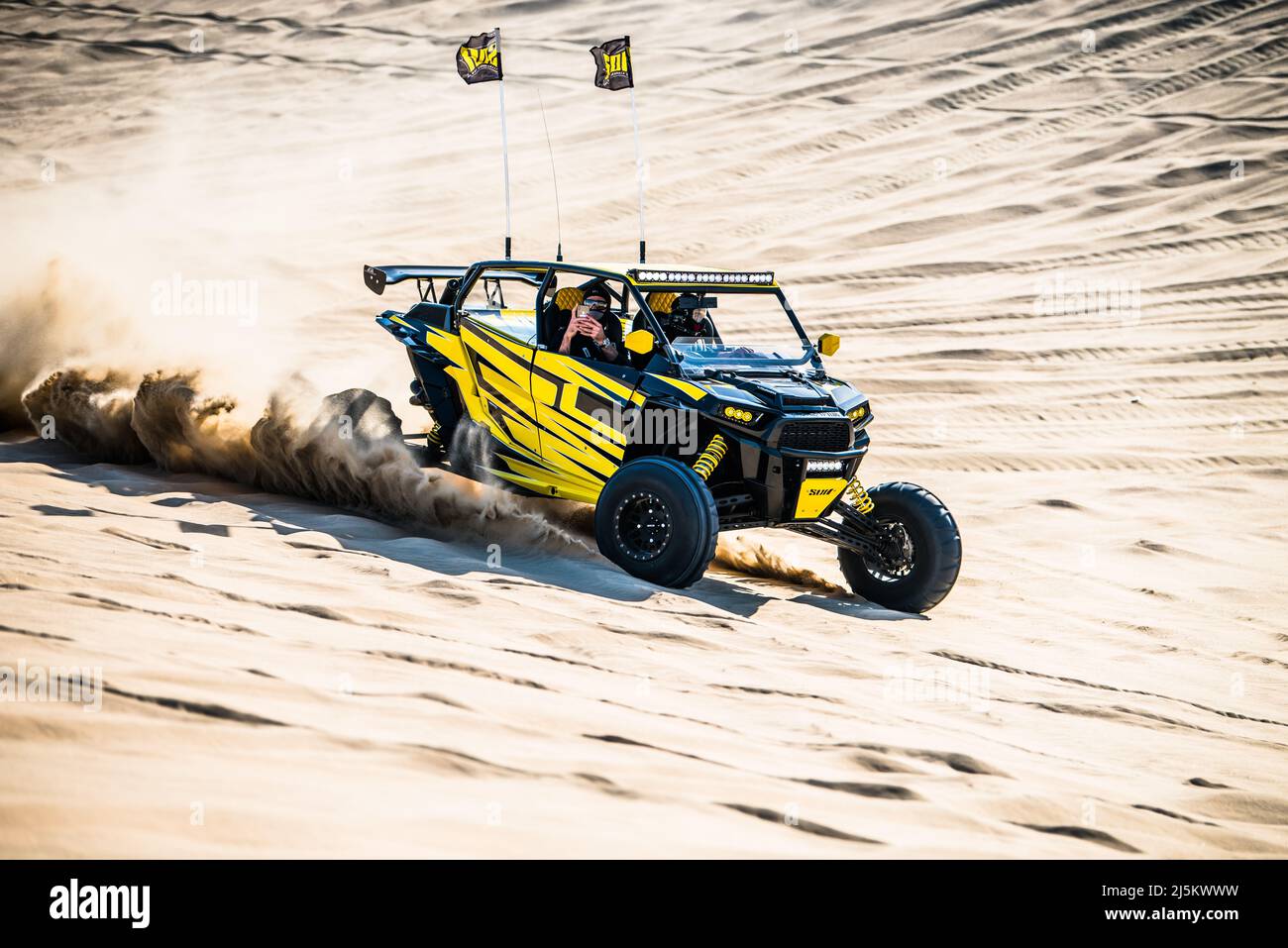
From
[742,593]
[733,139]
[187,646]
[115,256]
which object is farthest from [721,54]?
[187,646]


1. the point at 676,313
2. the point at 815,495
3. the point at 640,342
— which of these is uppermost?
the point at 676,313

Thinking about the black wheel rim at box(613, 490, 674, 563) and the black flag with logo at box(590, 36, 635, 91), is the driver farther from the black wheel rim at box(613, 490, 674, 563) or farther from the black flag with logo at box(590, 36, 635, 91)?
the black flag with logo at box(590, 36, 635, 91)

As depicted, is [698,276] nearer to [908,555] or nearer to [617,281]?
[617,281]

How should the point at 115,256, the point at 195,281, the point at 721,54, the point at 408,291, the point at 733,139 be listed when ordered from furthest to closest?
the point at 721,54 → the point at 733,139 → the point at 408,291 → the point at 195,281 → the point at 115,256

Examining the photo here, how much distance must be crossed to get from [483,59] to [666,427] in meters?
3.55

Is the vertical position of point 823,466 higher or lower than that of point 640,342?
lower

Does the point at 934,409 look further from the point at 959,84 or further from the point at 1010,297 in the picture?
the point at 959,84

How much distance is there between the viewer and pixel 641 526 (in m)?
7.87

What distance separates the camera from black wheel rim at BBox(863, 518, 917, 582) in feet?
27.6

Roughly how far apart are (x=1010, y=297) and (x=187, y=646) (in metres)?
13.8

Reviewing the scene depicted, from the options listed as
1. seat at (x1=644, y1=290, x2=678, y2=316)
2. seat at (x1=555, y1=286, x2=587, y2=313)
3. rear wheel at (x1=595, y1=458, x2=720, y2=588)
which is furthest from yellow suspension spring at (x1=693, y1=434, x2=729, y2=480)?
seat at (x1=555, y1=286, x2=587, y2=313)

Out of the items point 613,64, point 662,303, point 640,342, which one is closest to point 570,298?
point 662,303

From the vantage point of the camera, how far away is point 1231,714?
679 cm

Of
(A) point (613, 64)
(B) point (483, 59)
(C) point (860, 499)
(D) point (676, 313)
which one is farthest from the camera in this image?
(A) point (613, 64)
